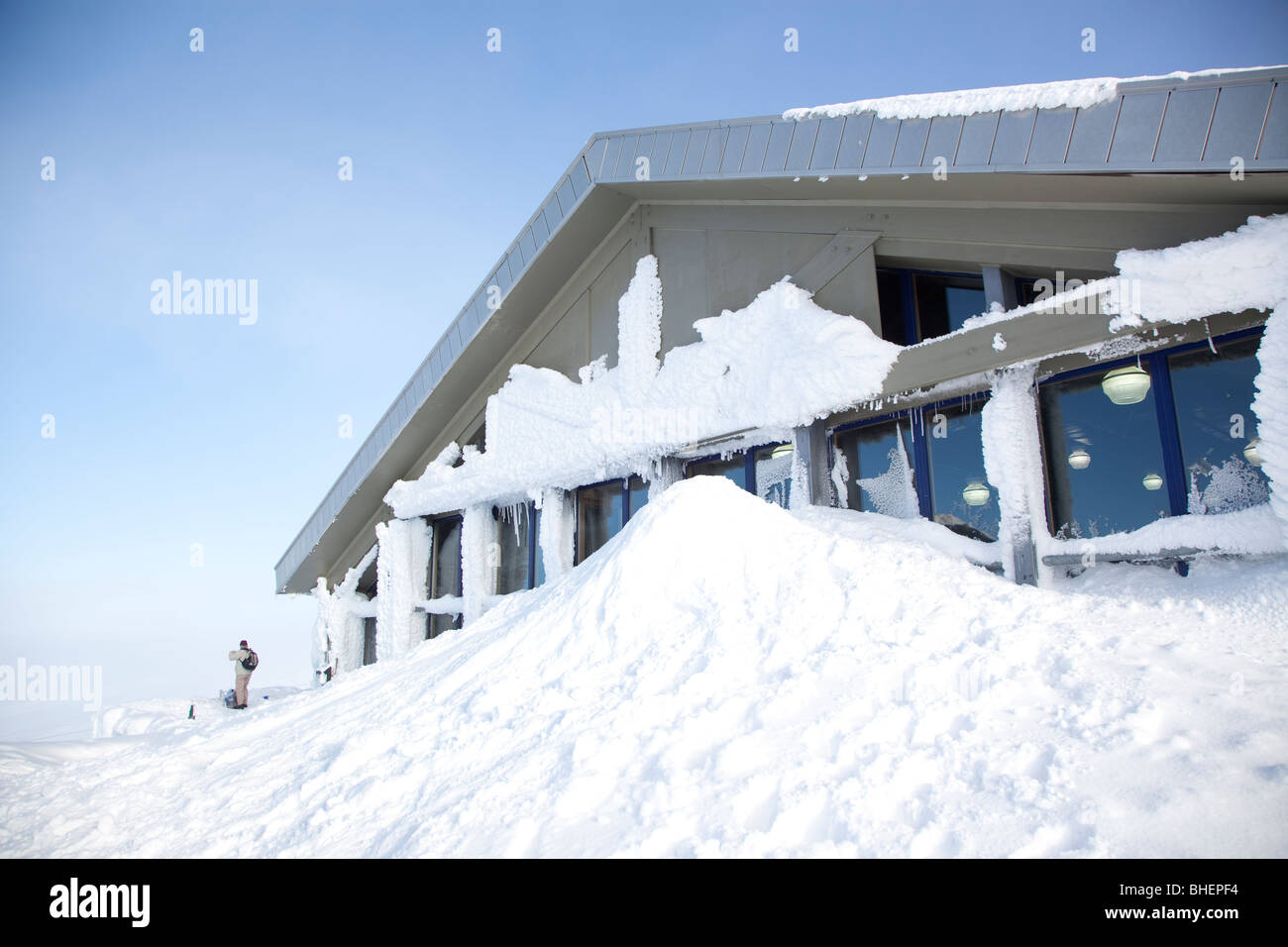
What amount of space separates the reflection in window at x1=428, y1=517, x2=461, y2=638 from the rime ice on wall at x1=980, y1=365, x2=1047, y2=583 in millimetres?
10036

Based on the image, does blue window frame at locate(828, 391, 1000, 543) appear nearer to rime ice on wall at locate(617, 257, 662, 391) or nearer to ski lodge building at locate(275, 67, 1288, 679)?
ski lodge building at locate(275, 67, 1288, 679)

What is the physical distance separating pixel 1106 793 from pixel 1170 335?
180 inches

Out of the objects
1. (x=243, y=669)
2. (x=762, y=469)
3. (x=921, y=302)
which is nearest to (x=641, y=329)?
(x=762, y=469)

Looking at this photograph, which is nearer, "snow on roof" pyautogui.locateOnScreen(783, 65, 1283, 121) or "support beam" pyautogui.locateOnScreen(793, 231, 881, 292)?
"snow on roof" pyautogui.locateOnScreen(783, 65, 1283, 121)

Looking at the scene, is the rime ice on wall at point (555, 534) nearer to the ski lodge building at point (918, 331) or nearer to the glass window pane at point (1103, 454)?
the ski lodge building at point (918, 331)

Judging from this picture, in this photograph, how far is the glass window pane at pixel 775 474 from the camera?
9.36 metres

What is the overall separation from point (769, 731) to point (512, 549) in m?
9.50

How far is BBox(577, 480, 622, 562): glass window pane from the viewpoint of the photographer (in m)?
11.6

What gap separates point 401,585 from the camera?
14578mm

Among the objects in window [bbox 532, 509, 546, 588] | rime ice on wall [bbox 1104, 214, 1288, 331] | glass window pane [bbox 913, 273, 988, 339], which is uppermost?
glass window pane [bbox 913, 273, 988, 339]

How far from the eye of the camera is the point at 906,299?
852 centimetres

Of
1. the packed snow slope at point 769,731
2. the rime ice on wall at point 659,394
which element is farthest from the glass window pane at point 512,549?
the packed snow slope at point 769,731

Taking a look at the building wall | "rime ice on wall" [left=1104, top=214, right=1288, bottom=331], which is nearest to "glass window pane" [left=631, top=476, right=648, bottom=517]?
the building wall
